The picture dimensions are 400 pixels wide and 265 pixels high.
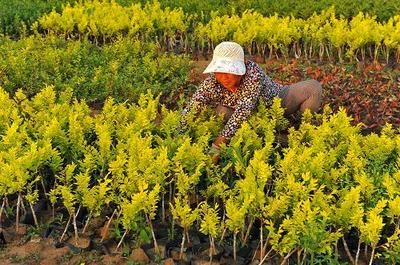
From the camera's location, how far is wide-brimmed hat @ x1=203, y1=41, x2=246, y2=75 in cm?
476

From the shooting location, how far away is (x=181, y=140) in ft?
15.0

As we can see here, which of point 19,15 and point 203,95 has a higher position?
point 19,15

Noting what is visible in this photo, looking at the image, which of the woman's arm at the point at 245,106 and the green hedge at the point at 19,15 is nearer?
the woman's arm at the point at 245,106

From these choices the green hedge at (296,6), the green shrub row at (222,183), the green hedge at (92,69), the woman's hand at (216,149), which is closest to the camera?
the green shrub row at (222,183)

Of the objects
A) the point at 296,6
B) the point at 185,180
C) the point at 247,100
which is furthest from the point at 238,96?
the point at 296,6

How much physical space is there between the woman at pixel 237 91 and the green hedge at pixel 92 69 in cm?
151

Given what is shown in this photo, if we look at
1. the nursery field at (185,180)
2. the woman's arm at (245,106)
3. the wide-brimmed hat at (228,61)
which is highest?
the wide-brimmed hat at (228,61)

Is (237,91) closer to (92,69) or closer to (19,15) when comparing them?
(92,69)

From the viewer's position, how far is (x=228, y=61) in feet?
15.8

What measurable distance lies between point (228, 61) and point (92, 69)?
314 centimetres

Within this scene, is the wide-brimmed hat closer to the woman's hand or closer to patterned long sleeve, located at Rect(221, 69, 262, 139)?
patterned long sleeve, located at Rect(221, 69, 262, 139)

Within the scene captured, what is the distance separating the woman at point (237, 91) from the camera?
4840 millimetres

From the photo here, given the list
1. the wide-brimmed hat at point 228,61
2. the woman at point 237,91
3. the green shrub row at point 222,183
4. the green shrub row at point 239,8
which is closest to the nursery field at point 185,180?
the green shrub row at point 222,183

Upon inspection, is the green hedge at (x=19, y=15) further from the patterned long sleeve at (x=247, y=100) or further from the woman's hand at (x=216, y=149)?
the woman's hand at (x=216, y=149)
